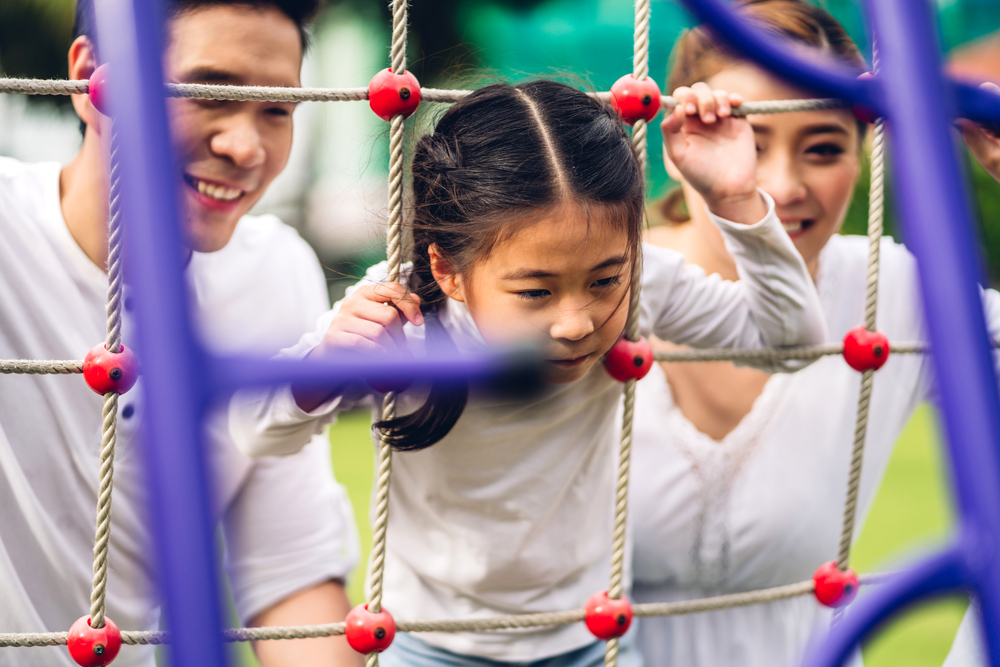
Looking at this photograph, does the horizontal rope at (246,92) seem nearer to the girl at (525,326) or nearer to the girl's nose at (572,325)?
the girl at (525,326)

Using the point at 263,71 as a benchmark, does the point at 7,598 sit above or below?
below

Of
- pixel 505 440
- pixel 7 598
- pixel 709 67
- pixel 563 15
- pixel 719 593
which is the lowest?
pixel 719 593

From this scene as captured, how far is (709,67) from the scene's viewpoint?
3.92ft

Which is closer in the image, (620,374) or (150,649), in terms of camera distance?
(620,374)

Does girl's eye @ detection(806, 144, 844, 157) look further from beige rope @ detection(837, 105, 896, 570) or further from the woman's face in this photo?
beige rope @ detection(837, 105, 896, 570)

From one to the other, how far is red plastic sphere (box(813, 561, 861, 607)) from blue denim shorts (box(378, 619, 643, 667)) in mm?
226

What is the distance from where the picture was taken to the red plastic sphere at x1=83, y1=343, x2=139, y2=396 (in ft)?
2.51

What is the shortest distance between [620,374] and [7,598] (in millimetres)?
679

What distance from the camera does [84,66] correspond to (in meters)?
0.98

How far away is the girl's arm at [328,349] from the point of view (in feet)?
2.18

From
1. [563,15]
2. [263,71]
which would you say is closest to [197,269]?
[263,71]

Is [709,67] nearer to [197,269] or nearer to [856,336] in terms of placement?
[856,336]

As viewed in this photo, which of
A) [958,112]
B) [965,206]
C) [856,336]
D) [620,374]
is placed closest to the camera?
[965,206]

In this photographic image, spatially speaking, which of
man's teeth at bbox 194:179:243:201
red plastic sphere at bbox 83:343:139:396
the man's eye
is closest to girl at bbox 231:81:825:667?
the man's eye
